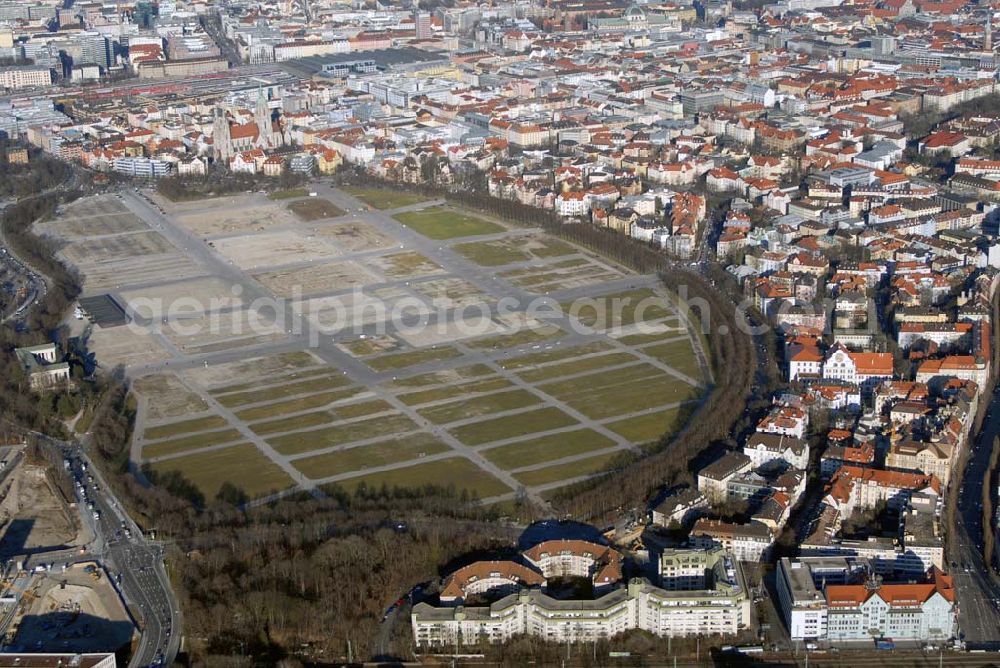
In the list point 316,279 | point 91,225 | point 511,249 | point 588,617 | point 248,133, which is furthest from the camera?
point 248,133

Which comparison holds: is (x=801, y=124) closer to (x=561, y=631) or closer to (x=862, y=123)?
(x=862, y=123)

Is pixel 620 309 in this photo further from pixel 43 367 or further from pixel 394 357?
pixel 43 367

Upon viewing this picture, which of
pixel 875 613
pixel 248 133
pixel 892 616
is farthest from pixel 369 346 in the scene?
pixel 248 133

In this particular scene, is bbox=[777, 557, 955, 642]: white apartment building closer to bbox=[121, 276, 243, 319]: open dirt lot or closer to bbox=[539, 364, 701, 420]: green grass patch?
bbox=[539, 364, 701, 420]: green grass patch

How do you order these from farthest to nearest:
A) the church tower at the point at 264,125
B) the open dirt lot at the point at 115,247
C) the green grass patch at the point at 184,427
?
the church tower at the point at 264,125 < the open dirt lot at the point at 115,247 < the green grass patch at the point at 184,427

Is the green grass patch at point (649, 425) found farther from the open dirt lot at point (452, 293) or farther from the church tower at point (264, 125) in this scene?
the church tower at point (264, 125)

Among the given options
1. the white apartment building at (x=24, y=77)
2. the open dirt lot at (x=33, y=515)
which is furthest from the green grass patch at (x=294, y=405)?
the white apartment building at (x=24, y=77)
